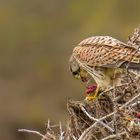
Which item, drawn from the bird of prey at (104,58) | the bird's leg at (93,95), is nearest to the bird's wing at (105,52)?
the bird of prey at (104,58)

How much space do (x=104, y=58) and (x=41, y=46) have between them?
14005 mm

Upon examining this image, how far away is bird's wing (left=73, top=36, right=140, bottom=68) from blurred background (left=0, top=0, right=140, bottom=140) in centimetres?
1147

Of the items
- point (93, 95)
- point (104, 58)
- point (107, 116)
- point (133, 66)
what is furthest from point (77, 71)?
point (107, 116)

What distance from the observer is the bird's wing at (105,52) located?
8.40 m

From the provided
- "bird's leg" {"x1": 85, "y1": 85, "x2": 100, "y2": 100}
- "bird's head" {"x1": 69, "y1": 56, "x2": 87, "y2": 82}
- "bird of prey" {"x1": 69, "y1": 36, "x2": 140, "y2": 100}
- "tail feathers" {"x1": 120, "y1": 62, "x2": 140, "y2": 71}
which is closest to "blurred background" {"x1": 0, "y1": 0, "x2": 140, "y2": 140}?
"bird's head" {"x1": 69, "y1": 56, "x2": 87, "y2": 82}

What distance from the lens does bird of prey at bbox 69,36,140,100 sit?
332 inches

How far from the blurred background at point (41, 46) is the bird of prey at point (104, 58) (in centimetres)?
1144

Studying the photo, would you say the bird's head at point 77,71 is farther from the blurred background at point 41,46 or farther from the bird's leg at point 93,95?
the blurred background at point 41,46

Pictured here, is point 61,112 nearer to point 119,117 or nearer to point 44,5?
point 44,5

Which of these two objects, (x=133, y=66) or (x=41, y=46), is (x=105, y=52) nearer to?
(x=133, y=66)

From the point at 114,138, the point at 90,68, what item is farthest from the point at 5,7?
the point at 114,138

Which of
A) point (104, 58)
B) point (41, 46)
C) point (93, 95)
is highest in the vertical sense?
point (104, 58)

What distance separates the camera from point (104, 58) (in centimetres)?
859

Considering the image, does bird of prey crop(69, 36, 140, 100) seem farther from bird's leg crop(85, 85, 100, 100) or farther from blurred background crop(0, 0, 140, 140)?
blurred background crop(0, 0, 140, 140)
